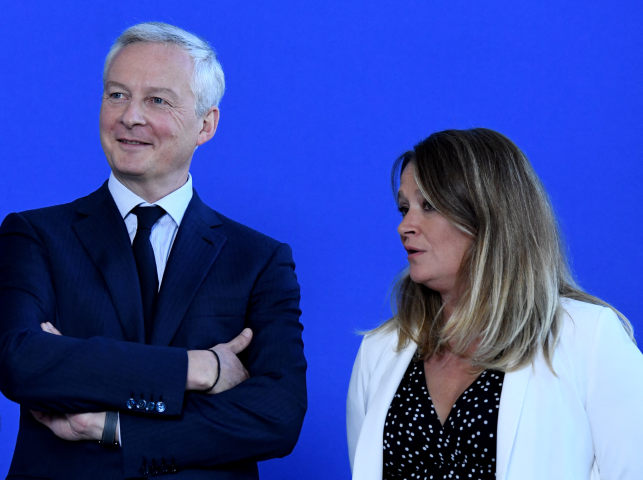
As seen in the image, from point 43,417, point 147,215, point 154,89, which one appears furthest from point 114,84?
point 43,417

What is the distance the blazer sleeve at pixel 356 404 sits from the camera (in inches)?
92.4

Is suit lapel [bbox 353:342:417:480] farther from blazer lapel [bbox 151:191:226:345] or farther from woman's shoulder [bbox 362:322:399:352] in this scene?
blazer lapel [bbox 151:191:226:345]

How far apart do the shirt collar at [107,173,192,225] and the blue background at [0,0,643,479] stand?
1.03m

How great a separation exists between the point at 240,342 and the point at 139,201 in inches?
18.9

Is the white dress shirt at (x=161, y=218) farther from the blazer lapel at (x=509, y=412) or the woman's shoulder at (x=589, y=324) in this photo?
the woman's shoulder at (x=589, y=324)

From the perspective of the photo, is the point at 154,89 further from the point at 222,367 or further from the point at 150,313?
the point at 222,367

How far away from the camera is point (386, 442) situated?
6.97ft

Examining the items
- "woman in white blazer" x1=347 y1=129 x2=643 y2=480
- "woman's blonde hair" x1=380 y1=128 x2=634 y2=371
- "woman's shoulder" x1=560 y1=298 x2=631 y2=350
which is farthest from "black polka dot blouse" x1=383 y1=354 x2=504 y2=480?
"woman's shoulder" x1=560 y1=298 x2=631 y2=350

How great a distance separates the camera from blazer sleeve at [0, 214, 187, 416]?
1846 millimetres

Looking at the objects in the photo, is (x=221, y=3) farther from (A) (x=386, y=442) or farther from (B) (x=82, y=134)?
(A) (x=386, y=442)

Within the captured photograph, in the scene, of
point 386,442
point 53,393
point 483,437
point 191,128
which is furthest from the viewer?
point 191,128

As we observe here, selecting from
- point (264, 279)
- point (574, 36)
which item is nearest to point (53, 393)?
point (264, 279)

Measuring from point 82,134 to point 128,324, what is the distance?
152 cm

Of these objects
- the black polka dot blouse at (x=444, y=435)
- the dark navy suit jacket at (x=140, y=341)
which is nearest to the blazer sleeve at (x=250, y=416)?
the dark navy suit jacket at (x=140, y=341)
